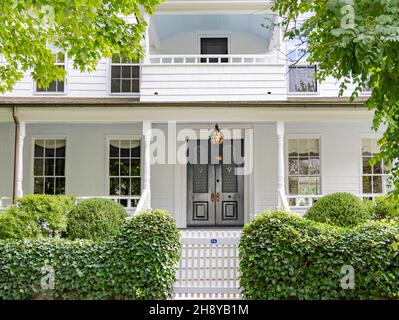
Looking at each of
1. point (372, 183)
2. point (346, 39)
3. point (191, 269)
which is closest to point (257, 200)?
point (372, 183)

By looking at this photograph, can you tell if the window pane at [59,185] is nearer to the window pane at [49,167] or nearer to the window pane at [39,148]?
the window pane at [49,167]

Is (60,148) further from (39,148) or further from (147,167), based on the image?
(147,167)

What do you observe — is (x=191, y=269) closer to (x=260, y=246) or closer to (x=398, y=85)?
(x=260, y=246)

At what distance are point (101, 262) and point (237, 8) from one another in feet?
24.8

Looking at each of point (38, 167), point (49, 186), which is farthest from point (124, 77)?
point (49, 186)

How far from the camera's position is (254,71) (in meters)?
10.3

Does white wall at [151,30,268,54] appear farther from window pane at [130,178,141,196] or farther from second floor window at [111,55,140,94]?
window pane at [130,178,141,196]

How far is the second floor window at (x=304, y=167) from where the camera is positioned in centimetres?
1168

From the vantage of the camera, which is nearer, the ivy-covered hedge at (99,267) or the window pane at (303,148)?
the ivy-covered hedge at (99,267)

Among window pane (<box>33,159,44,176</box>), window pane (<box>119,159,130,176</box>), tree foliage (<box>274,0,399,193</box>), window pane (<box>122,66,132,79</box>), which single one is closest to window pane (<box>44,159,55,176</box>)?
window pane (<box>33,159,44,176</box>)

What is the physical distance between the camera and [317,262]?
5.40 m

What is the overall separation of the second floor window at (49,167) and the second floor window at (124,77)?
93.1 inches

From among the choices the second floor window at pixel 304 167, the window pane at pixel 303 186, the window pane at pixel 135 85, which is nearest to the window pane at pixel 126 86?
the window pane at pixel 135 85

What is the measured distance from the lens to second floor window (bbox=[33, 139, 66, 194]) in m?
11.7
